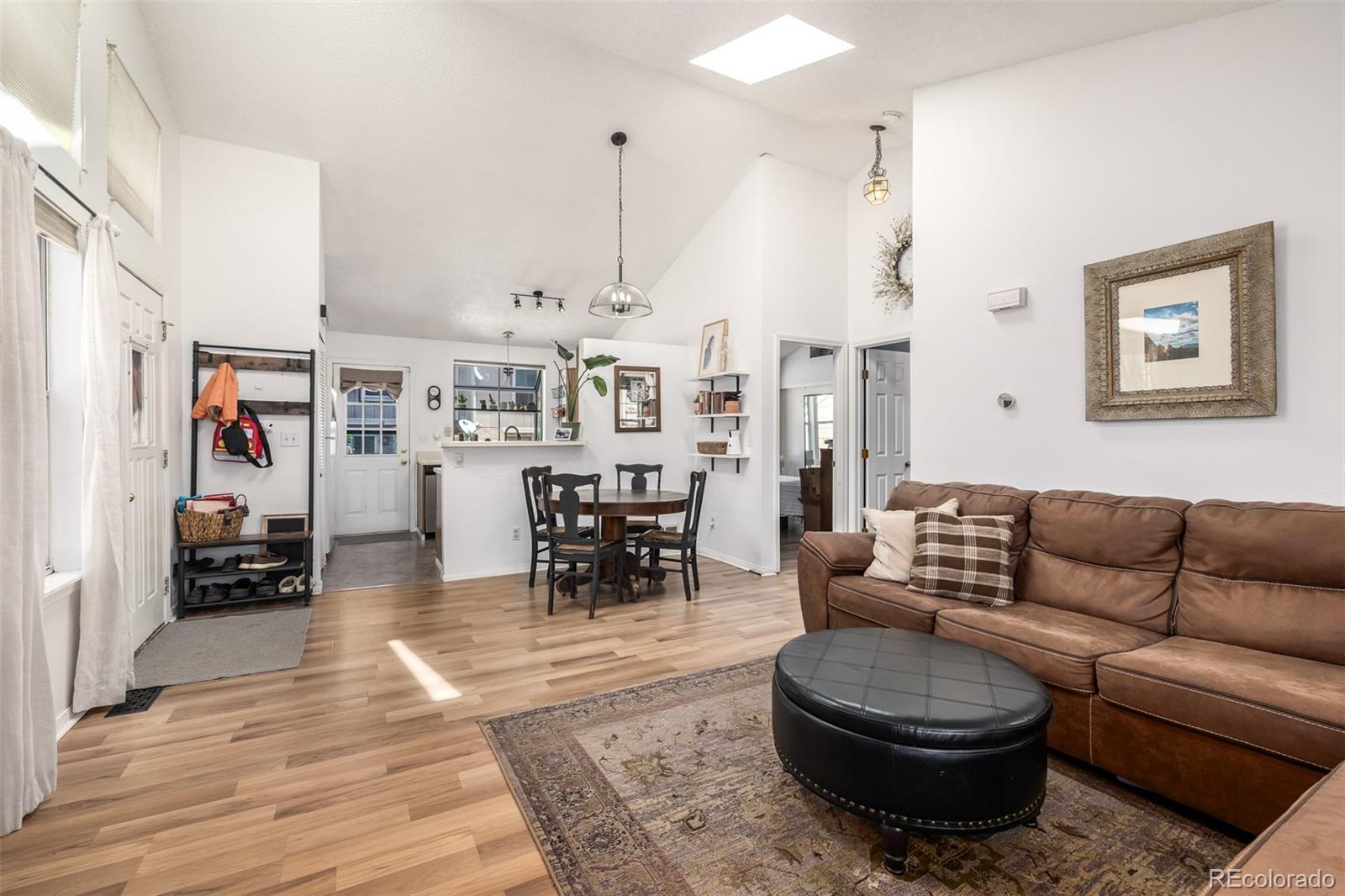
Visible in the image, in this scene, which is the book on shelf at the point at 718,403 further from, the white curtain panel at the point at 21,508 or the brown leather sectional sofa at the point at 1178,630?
the white curtain panel at the point at 21,508

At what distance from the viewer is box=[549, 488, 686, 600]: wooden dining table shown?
164 inches

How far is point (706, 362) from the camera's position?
5.99 meters

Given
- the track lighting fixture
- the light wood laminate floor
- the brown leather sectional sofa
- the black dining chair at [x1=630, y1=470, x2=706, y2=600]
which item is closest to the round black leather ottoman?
the brown leather sectional sofa

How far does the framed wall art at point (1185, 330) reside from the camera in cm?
252

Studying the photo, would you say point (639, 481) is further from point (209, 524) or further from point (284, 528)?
point (209, 524)

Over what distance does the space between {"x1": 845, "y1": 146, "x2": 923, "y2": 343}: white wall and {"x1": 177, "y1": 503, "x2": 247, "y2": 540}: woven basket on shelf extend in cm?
510

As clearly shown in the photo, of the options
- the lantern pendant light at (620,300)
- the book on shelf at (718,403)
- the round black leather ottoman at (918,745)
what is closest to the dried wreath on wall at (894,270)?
the book on shelf at (718,403)

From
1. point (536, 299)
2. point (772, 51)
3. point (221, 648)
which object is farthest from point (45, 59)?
point (536, 299)

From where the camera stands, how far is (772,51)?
3746 mm

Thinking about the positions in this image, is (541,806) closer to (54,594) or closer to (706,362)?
(54,594)

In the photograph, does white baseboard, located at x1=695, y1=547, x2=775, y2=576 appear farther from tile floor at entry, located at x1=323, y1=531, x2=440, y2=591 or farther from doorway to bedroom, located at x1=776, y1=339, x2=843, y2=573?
tile floor at entry, located at x1=323, y1=531, x2=440, y2=591

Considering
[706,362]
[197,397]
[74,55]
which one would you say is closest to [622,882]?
[74,55]

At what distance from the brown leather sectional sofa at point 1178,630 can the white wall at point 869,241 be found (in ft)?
8.54

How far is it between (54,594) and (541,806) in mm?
2089
